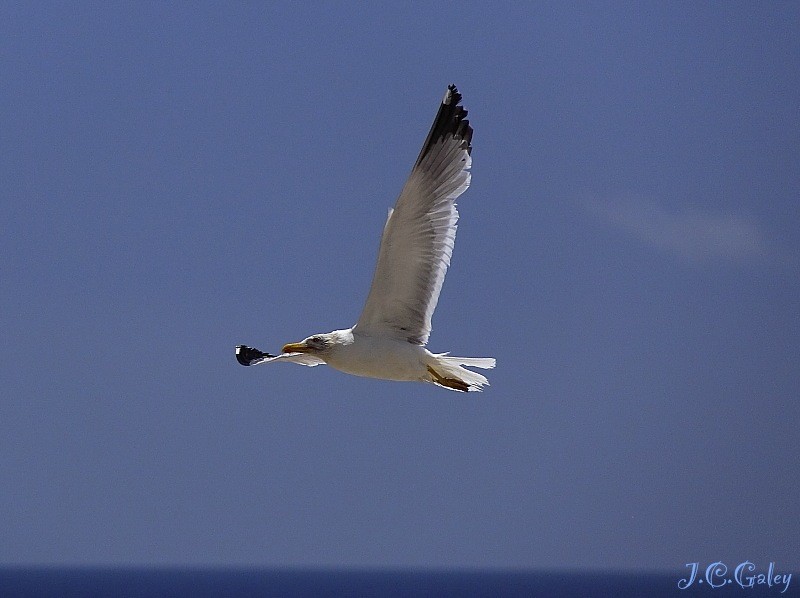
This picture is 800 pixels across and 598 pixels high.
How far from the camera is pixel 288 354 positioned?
6.97 metres

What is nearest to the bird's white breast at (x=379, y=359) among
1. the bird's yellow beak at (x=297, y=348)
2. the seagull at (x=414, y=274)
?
the seagull at (x=414, y=274)

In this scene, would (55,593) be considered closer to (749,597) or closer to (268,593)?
(268,593)

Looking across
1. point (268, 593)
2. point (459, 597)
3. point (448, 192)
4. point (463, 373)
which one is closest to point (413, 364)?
point (463, 373)

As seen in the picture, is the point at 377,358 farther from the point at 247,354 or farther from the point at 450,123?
the point at 450,123

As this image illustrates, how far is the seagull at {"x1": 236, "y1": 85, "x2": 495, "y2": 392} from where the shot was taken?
688 centimetres

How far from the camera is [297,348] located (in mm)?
6996

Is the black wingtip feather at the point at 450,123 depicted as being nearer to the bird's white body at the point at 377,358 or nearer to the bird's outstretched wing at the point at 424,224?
the bird's outstretched wing at the point at 424,224

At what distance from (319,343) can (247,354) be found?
605 millimetres

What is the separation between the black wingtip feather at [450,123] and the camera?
6883mm

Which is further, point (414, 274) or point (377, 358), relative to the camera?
point (414, 274)

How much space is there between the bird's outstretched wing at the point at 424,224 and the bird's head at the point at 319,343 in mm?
160

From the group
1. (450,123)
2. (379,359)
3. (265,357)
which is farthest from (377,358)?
(450,123)

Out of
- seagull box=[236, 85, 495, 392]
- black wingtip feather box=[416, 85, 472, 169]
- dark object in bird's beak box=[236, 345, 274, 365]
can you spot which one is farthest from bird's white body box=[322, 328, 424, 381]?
black wingtip feather box=[416, 85, 472, 169]

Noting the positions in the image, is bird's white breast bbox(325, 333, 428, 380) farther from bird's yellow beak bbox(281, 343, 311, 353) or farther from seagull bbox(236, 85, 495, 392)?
bird's yellow beak bbox(281, 343, 311, 353)
